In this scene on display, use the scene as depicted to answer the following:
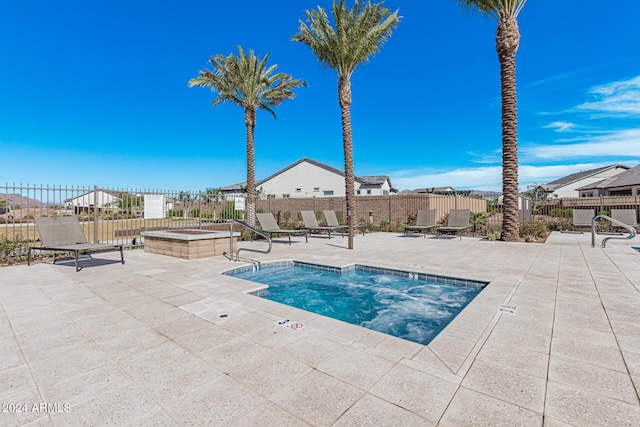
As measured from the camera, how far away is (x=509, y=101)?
1163 centimetres

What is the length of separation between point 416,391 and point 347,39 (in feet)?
53.8

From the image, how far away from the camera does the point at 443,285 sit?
574 cm

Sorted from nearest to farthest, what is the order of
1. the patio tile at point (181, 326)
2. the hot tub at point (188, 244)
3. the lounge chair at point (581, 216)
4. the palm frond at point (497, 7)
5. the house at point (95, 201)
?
the patio tile at point (181, 326) → the hot tub at point (188, 244) → the house at point (95, 201) → the palm frond at point (497, 7) → the lounge chair at point (581, 216)

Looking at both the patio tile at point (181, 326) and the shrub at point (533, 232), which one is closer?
the patio tile at point (181, 326)

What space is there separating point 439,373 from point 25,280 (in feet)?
23.9

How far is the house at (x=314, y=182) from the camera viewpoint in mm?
35219

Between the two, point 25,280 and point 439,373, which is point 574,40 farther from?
point 25,280

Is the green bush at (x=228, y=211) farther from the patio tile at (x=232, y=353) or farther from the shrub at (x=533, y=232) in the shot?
the shrub at (x=533, y=232)

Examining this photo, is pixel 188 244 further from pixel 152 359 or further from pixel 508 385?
pixel 508 385

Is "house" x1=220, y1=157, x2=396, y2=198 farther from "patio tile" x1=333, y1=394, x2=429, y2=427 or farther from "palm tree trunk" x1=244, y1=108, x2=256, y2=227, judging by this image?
"patio tile" x1=333, y1=394, x2=429, y2=427

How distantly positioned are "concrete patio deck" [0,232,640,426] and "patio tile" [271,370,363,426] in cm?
1

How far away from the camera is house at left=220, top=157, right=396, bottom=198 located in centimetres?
3522

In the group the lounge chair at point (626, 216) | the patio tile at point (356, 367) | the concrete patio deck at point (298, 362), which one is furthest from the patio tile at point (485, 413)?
the lounge chair at point (626, 216)

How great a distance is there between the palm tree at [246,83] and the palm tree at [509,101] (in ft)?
38.8
